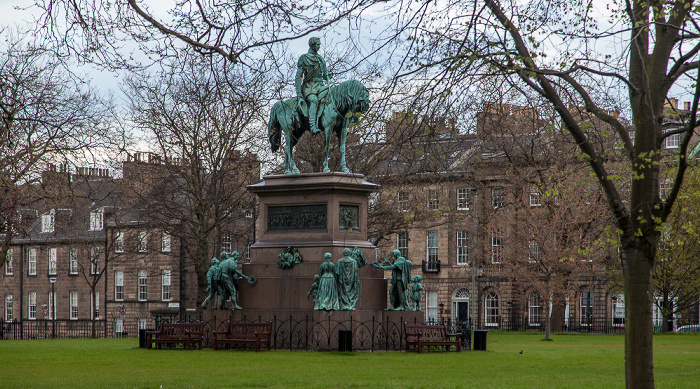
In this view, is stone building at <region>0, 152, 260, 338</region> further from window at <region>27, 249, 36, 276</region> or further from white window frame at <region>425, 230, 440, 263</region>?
white window frame at <region>425, 230, 440, 263</region>

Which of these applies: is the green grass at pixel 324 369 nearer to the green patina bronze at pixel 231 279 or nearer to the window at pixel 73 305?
the green patina bronze at pixel 231 279

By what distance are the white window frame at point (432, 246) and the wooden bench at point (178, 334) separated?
45.9 meters

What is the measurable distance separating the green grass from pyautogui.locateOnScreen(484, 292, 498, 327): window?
4195 centimetres

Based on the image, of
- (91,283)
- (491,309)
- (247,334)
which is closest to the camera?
(247,334)

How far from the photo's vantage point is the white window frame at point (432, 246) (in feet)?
227

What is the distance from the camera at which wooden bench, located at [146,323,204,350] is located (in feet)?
75.2

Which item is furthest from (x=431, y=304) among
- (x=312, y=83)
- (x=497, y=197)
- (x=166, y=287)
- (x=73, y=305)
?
(x=312, y=83)

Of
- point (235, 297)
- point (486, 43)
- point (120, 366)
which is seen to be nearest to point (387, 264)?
point (235, 297)

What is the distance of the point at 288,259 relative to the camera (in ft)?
75.0

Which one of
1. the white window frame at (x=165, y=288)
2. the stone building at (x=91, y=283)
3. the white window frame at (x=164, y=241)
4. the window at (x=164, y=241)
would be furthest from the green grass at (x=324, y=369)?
the white window frame at (x=165, y=288)

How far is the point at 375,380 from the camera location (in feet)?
49.8

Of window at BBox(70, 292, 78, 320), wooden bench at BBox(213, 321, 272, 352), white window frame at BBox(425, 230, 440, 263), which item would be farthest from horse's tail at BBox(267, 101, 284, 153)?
window at BBox(70, 292, 78, 320)

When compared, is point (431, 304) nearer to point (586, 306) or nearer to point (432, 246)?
point (432, 246)

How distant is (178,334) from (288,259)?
10.1ft
